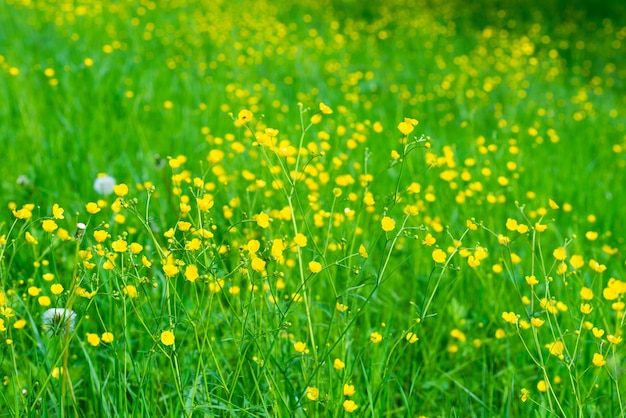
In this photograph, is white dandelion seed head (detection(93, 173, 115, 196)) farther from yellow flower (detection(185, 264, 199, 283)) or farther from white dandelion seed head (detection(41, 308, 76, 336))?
yellow flower (detection(185, 264, 199, 283))

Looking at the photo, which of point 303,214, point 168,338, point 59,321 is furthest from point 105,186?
point 168,338

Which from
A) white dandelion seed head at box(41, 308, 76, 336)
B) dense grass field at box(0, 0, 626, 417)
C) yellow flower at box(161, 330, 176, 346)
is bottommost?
dense grass field at box(0, 0, 626, 417)

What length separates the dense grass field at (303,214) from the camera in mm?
1720

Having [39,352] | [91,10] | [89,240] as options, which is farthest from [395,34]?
[39,352]

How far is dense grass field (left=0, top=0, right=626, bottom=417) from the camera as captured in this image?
1.72 meters

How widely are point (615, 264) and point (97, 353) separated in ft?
6.41

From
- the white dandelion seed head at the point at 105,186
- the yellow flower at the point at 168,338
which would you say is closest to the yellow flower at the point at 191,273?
the yellow flower at the point at 168,338

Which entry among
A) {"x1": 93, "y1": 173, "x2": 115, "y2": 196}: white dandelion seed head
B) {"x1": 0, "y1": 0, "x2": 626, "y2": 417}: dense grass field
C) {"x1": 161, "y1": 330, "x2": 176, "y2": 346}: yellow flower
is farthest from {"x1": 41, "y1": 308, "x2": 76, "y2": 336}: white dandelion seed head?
{"x1": 93, "y1": 173, "x2": 115, "y2": 196}: white dandelion seed head

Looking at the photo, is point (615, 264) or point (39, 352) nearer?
point (39, 352)

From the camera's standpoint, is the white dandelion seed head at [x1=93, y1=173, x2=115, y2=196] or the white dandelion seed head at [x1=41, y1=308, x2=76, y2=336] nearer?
the white dandelion seed head at [x1=41, y1=308, x2=76, y2=336]

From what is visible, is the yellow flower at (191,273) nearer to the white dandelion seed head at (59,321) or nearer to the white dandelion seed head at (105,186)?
the white dandelion seed head at (59,321)

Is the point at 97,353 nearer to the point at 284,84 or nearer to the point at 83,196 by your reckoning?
the point at 83,196

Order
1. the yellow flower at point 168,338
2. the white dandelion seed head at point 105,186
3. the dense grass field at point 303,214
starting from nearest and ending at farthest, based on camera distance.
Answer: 1. the yellow flower at point 168,338
2. the dense grass field at point 303,214
3. the white dandelion seed head at point 105,186

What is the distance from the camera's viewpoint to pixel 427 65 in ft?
20.0
